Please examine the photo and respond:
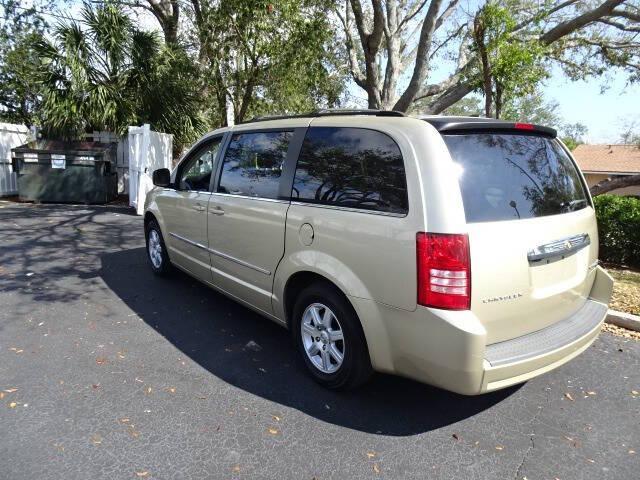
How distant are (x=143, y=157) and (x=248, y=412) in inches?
346

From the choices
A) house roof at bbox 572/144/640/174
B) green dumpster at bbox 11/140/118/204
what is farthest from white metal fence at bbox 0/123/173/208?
house roof at bbox 572/144/640/174

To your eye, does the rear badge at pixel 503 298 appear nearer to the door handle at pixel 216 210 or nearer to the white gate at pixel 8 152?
the door handle at pixel 216 210

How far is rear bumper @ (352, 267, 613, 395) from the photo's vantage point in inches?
94.1

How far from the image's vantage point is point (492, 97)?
6613 mm

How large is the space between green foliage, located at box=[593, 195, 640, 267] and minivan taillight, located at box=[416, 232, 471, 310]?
Answer: 5.69m

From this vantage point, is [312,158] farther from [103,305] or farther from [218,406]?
[103,305]

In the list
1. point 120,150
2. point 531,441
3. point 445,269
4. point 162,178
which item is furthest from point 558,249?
point 120,150

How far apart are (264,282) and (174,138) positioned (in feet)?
32.2

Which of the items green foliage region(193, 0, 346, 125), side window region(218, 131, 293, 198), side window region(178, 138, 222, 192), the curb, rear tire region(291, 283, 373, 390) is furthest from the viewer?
green foliage region(193, 0, 346, 125)

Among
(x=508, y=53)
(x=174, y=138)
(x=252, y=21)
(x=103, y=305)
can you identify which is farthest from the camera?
(x=174, y=138)

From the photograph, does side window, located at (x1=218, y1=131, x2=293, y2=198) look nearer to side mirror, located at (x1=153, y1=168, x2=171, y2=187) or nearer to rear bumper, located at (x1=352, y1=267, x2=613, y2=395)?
side mirror, located at (x1=153, y1=168, x2=171, y2=187)

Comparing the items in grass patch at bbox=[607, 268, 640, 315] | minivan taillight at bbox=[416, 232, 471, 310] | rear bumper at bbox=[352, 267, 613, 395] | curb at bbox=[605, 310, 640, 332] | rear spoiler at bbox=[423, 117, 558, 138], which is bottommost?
curb at bbox=[605, 310, 640, 332]

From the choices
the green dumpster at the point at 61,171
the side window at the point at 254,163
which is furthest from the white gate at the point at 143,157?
the side window at the point at 254,163

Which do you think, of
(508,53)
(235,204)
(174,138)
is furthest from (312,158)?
(174,138)
